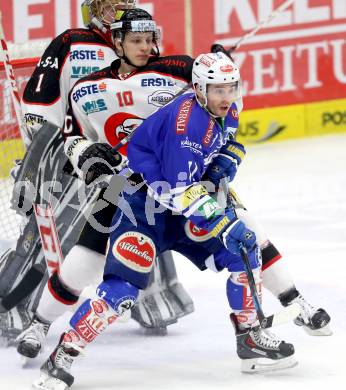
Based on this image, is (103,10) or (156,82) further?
(103,10)

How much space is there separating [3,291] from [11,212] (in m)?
0.64

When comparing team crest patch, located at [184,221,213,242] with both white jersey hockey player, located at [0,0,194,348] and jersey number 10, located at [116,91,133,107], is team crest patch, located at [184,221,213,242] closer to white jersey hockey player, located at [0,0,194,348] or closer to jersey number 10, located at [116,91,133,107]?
jersey number 10, located at [116,91,133,107]

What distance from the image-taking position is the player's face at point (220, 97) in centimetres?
461

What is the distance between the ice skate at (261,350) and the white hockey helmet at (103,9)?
4.37ft

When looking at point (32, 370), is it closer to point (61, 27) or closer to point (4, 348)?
point (4, 348)

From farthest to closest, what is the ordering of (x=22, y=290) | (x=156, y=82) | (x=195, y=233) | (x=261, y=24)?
1. (x=261, y=24)
2. (x=22, y=290)
3. (x=156, y=82)
4. (x=195, y=233)

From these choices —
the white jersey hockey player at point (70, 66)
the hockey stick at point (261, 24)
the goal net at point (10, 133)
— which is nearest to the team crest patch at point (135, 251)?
Result: the white jersey hockey player at point (70, 66)

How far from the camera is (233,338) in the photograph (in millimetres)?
5359

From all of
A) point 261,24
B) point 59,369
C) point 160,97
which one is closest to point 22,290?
point 59,369

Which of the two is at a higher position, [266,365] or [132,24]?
[132,24]

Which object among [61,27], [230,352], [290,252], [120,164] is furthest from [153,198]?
[61,27]

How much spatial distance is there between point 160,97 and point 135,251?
65cm

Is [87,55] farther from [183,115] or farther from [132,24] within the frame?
[183,115]

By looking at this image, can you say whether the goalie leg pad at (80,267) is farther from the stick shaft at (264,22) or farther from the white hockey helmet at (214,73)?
the stick shaft at (264,22)
